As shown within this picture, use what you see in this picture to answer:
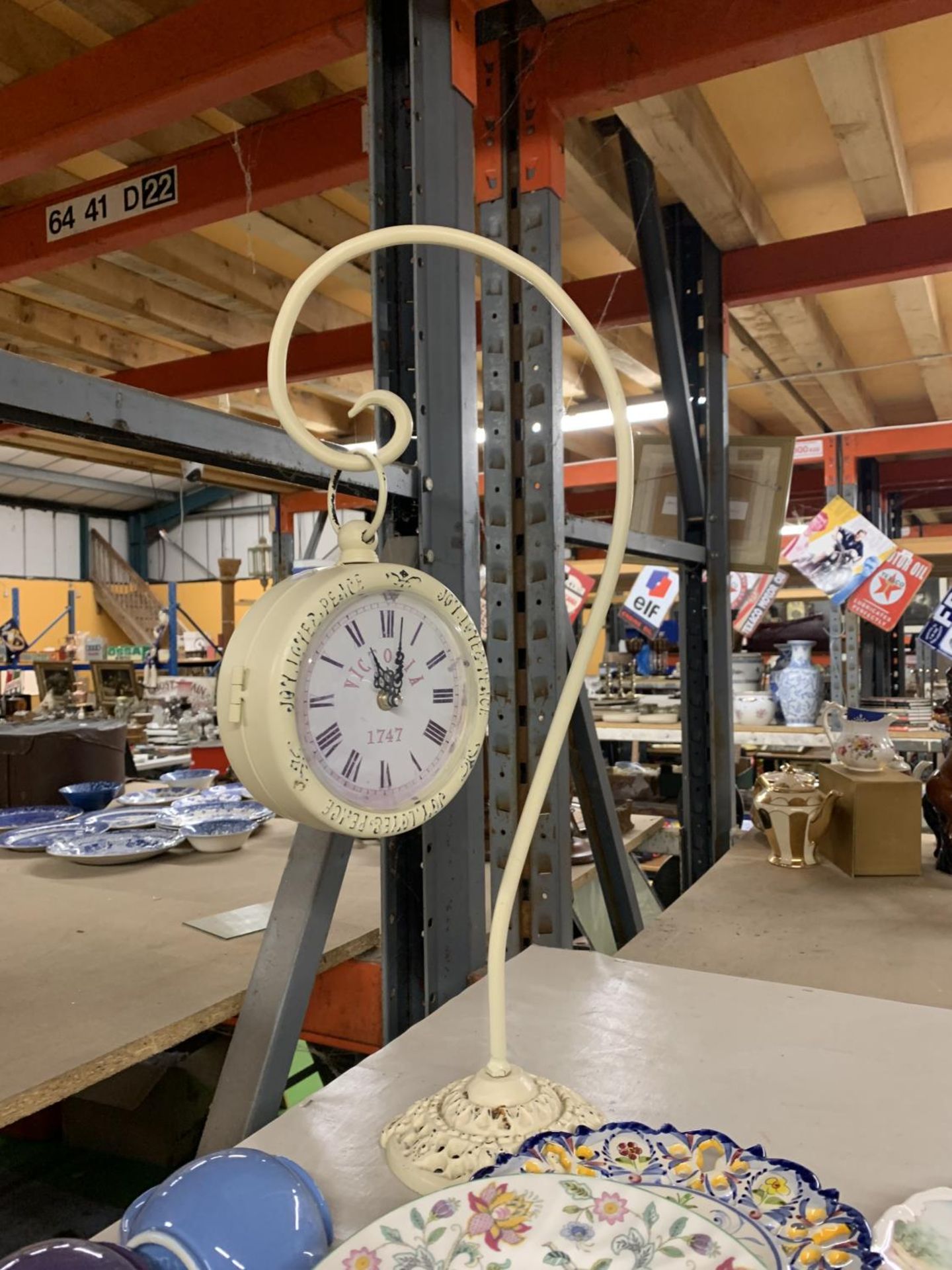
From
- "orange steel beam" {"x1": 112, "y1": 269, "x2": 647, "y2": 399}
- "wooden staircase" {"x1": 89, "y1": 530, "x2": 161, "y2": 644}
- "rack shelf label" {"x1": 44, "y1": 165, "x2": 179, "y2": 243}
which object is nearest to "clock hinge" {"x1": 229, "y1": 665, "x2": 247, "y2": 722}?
"rack shelf label" {"x1": 44, "y1": 165, "x2": 179, "y2": 243}

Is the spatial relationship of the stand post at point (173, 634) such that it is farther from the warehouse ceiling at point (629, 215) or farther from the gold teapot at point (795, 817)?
the gold teapot at point (795, 817)

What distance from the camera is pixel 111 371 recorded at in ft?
14.9

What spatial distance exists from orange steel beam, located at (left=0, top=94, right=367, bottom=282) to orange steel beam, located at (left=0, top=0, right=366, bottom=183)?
222 mm

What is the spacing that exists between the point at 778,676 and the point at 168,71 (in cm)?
386

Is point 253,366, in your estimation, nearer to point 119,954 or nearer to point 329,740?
point 119,954

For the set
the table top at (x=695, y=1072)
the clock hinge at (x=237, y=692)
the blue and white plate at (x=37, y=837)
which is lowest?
the table top at (x=695, y=1072)

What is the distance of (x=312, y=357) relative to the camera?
3.89 metres

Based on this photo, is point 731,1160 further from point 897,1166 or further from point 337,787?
point 337,787

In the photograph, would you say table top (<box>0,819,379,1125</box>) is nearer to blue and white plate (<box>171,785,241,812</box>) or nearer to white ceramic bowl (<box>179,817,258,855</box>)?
white ceramic bowl (<box>179,817,258,855</box>)

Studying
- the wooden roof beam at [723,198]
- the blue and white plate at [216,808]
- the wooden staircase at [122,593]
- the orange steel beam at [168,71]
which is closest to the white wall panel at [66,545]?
the wooden staircase at [122,593]

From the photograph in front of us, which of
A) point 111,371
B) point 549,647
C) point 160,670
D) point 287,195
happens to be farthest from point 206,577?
point 549,647

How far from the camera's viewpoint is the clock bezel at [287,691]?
0.85m

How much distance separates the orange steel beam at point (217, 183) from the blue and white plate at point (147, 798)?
158 cm

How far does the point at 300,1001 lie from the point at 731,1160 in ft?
1.82
